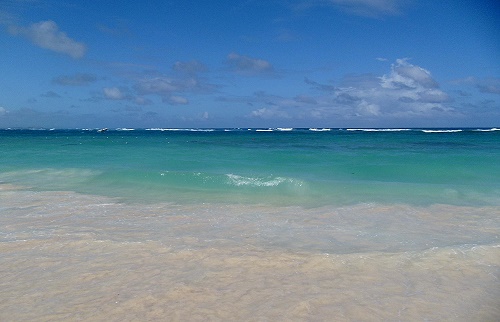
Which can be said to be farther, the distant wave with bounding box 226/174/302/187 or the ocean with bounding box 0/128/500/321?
the distant wave with bounding box 226/174/302/187

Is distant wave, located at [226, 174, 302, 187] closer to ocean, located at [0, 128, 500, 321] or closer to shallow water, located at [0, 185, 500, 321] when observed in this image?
ocean, located at [0, 128, 500, 321]

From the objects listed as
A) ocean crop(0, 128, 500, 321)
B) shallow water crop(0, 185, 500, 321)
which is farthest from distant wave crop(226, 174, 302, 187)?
shallow water crop(0, 185, 500, 321)

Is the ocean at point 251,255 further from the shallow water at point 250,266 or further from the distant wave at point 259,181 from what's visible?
the distant wave at point 259,181

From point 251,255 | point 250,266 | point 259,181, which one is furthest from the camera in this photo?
point 259,181

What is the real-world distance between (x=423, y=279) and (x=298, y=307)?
1876mm

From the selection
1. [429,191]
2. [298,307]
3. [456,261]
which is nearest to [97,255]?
[298,307]

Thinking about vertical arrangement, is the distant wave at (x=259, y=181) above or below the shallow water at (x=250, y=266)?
above

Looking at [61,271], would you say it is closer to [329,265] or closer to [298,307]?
A: [298,307]

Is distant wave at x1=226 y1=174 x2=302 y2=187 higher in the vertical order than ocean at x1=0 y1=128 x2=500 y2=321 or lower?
higher

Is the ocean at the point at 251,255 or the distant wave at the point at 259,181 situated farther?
the distant wave at the point at 259,181

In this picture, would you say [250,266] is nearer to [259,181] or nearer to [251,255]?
[251,255]

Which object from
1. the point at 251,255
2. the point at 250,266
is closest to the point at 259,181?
the point at 251,255

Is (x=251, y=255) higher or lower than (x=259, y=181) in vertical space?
lower

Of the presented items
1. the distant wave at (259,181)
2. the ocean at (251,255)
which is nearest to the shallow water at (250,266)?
the ocean at (251,255)
